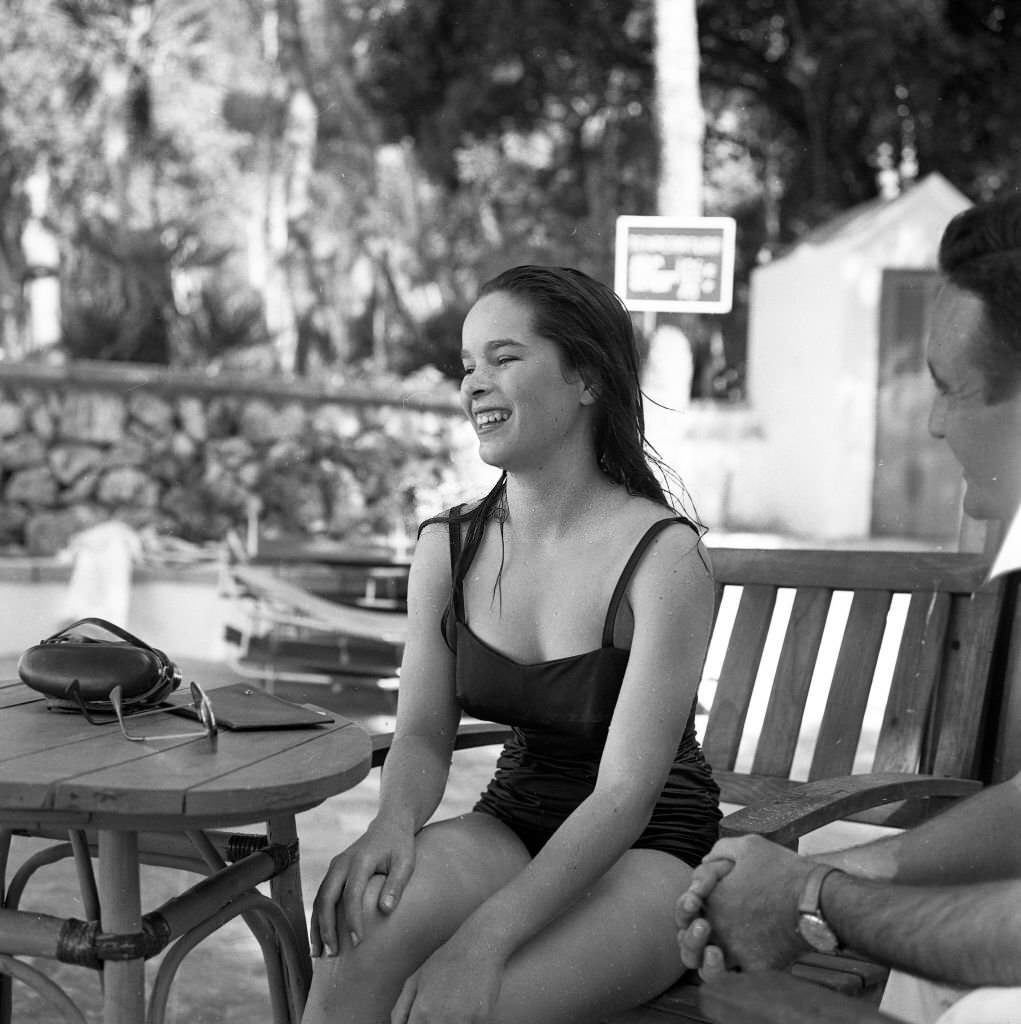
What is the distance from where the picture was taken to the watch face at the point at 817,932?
1213 mm

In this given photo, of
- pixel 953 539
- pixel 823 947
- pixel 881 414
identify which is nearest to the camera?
pixel 823 947

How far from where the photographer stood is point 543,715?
1596 millimetres

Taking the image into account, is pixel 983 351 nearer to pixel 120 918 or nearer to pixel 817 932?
pixel 817 932

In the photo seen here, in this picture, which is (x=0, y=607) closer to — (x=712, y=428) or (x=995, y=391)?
(x=712, y=428)

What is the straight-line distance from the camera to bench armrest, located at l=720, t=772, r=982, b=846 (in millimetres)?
1542

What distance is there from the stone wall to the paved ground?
11.0ft

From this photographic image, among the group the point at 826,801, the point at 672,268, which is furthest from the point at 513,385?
the point at 672,268

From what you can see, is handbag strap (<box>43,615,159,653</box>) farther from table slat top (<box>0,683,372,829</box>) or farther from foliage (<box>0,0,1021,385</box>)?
foliage (<box>0,0,1021,385</box>)

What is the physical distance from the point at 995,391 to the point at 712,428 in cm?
262

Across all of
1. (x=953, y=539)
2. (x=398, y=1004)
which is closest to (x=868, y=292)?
(x=953, y=539)

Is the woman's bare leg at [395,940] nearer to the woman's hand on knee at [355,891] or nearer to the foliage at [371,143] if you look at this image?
the woman's hand on knee at [355,891]

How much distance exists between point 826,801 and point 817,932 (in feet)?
1.47

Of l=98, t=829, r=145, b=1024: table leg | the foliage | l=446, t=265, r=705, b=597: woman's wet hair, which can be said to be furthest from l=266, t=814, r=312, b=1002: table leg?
the foliage

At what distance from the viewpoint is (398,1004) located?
1.37 m
